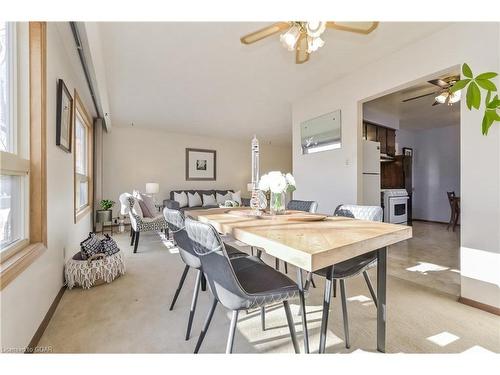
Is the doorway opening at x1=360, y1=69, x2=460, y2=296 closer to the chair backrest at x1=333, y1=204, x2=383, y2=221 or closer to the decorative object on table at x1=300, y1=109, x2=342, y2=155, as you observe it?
the decorative object on table at x1=300, y1=109, x2=342, y2=155

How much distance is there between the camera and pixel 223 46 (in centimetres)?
233

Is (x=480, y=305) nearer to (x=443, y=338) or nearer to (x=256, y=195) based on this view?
(x=443, y=338)

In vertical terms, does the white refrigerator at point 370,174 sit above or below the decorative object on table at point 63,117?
below

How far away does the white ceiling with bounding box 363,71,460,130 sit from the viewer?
3645 millimetres

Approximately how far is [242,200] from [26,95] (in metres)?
4.67

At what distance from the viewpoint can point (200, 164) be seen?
20.2ft

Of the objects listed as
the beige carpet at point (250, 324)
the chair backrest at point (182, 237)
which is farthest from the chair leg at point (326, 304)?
the chair backrest at point (182, 237)

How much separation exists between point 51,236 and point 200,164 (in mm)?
4509

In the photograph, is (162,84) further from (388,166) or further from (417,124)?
(417,124)

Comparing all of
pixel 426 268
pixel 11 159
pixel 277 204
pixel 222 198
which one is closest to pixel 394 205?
pixel 426 268

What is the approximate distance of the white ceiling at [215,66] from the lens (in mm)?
2119

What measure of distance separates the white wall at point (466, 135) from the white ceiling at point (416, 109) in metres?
1.23

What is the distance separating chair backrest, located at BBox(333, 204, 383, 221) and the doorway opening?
109 centimetres

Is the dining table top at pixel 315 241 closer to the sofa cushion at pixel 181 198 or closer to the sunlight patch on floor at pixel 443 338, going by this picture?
the sunlight patch on floor at pixel 443 338
